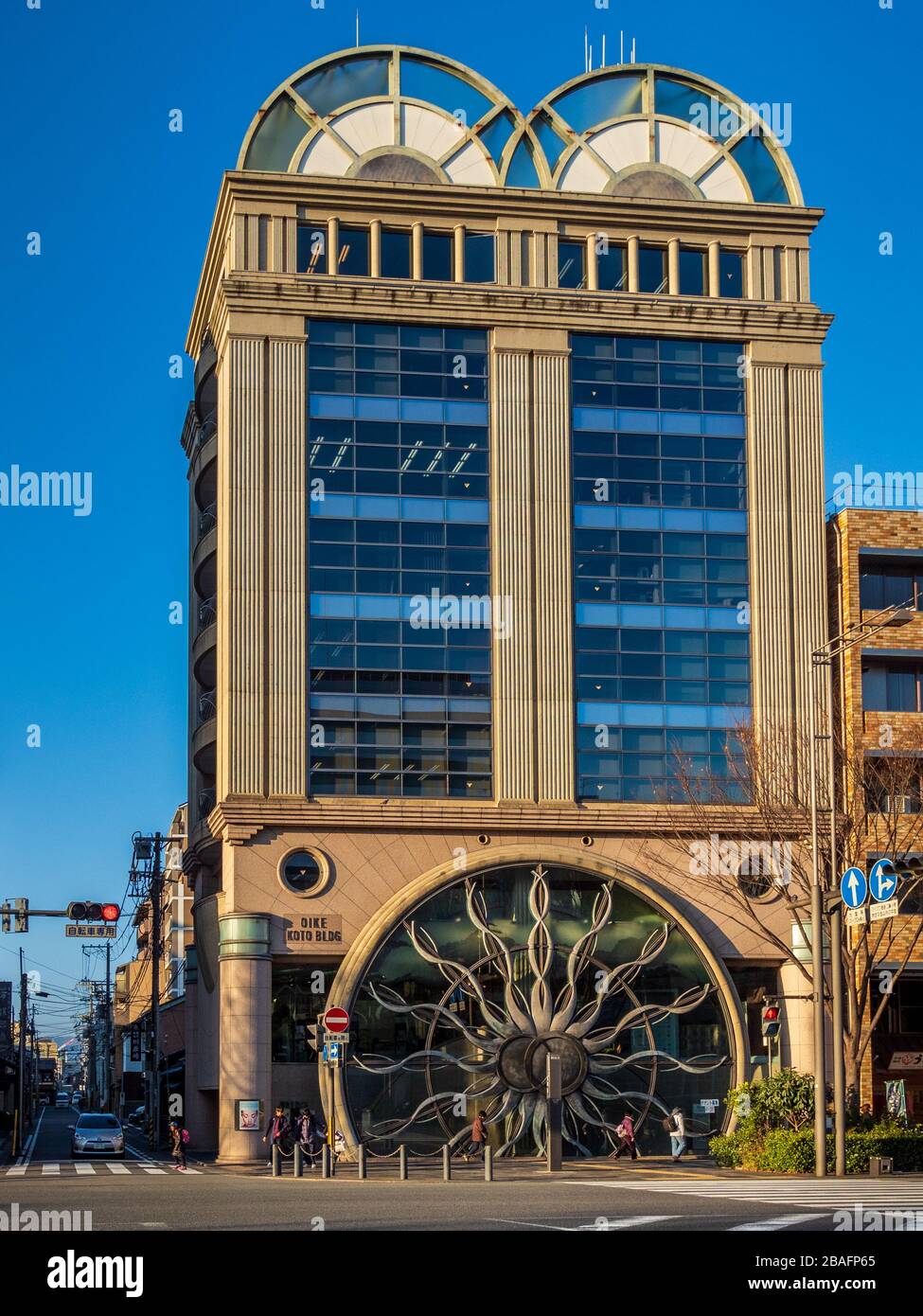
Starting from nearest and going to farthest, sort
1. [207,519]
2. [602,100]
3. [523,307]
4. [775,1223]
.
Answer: [775,1223], [523,307], [602,100], [207,519]

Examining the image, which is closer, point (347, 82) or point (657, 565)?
point (657, 565)

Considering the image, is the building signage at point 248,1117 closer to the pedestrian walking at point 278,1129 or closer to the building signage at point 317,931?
the pedestrian walking at point 278,1129

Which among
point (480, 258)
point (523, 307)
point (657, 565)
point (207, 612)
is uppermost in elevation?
point (480, 258)

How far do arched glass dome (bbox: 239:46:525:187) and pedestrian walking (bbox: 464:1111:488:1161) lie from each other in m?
29.3

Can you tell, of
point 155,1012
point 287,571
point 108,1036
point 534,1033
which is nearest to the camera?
point 534,1033

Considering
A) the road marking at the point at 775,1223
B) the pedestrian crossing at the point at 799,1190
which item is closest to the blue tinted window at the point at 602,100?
the pedestrian crossing at the point at 799,1190

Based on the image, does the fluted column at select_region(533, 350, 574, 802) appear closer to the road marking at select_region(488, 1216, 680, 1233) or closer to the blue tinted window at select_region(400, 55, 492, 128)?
the blue tinted window at select_region(400, 55, 492, 128)

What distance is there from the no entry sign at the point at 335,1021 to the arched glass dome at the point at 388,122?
93.5 feet

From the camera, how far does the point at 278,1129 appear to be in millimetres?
50469

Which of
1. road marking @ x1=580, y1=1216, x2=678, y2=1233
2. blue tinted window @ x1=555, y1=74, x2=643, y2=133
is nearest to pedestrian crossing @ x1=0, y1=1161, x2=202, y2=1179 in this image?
road marking @ x1=580, y1=1216, x2=678, y2=1233

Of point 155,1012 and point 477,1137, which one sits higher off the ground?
point 155,1012

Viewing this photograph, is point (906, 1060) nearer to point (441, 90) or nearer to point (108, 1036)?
point (441, 90)

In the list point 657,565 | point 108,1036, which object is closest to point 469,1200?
point 657,565

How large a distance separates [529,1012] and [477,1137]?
4.31 metres
